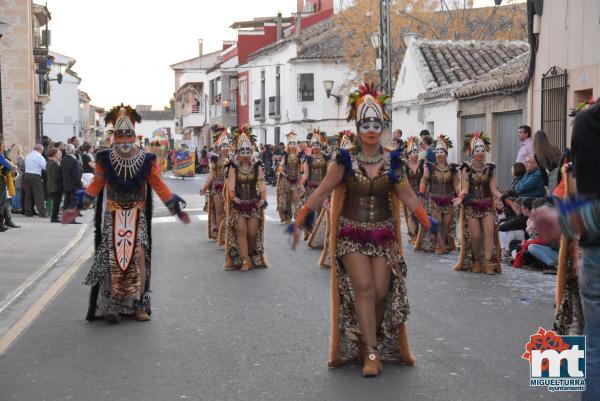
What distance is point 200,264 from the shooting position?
1427cm

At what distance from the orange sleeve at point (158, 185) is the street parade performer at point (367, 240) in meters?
2.61

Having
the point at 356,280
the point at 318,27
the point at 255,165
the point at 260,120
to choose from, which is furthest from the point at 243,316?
the point at 260,120

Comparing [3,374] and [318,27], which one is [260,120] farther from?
[3,374]

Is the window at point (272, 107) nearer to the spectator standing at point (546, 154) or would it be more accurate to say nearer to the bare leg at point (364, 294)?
the spectator standing at point (546, 154)

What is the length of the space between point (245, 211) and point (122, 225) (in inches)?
167

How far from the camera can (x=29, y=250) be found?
613 inches

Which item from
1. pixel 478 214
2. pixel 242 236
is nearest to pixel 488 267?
pixel 478 214

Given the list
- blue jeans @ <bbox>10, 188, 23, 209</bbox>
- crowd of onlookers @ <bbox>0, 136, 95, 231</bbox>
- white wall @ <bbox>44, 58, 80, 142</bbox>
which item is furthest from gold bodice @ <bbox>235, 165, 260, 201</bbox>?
white wall @ <bbox>44, 58, 80, 142</bbox>

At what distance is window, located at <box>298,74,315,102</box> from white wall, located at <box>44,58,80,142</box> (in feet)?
85.1

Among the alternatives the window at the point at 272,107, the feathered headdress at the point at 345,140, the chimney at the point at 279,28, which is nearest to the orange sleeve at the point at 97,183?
the feathered headdress at the point at 345,140

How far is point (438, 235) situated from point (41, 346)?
149 inches

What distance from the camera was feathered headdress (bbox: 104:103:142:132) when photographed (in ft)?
31.6

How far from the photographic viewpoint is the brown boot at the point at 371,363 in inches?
272

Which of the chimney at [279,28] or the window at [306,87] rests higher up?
the chimney at [279,28]
